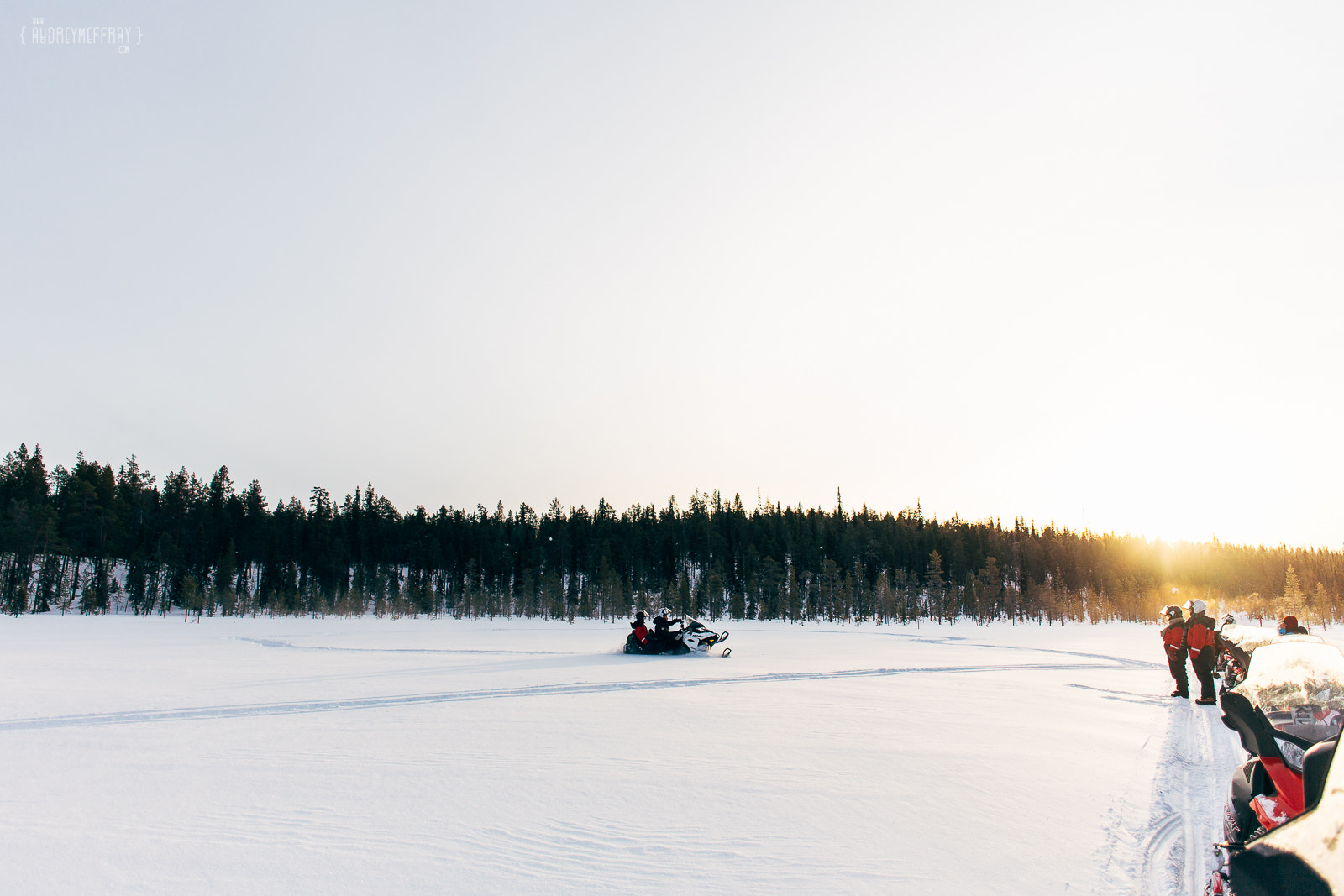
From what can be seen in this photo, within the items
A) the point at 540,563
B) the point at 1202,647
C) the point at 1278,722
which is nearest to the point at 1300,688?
the point at 1278,722

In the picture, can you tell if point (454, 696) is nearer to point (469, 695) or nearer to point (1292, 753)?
point (469, 695)

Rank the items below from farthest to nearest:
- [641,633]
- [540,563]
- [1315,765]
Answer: [540,563] < [641,633] < [1315,765]

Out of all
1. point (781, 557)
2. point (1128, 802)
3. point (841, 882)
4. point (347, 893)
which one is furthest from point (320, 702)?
point (781, 557)

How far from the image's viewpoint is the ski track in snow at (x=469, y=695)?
33.4ft

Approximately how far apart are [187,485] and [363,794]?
104 meters

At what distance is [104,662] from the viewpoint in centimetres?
1916

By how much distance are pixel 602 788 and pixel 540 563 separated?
8880 cm

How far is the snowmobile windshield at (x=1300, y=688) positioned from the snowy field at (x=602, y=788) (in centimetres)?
122

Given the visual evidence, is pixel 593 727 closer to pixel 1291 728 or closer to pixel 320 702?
pixel 320 702

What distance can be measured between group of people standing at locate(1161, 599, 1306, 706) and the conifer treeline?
5198 cm

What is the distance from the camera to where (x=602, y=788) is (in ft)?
21.9

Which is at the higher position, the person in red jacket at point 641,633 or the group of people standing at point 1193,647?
the group of people standing at point 1193,647

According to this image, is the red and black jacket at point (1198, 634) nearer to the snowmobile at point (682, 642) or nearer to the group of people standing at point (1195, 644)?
the group of people standing at point (1195, 644)

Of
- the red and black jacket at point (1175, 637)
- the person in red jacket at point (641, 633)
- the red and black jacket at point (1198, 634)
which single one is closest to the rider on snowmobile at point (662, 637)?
the person in red jacket at point (641, 633)
